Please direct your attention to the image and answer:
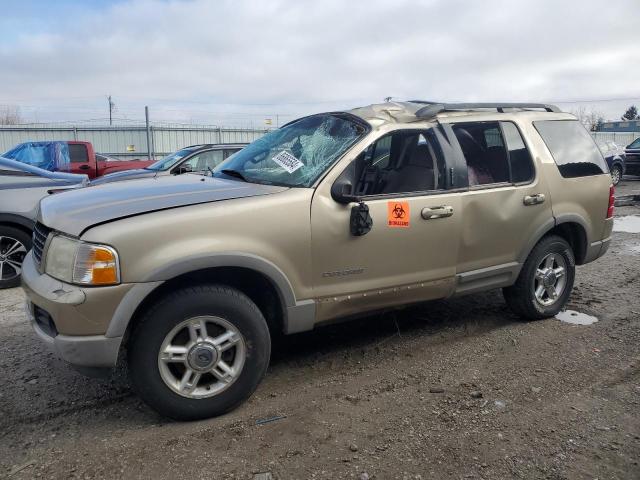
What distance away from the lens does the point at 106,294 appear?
2.82 metres

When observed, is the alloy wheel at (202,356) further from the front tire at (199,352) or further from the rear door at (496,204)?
the rear door at (496,204)

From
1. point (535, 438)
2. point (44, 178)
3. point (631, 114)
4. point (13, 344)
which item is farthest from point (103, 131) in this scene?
point (631, 114)

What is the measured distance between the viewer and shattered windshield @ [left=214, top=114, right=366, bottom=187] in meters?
3.65

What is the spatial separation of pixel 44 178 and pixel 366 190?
448 centimetres

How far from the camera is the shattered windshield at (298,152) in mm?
3652

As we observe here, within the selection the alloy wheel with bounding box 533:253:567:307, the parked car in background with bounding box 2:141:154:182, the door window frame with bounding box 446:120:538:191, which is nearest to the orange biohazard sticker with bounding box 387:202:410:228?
the door window frame with bounding box 446:120:538:191

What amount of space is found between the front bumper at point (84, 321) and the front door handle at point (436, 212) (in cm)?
204

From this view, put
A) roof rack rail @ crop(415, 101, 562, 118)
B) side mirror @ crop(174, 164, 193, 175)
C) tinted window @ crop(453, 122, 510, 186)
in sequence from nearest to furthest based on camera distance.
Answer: roof rack rail @ crop(415, 101, 562, 118) < tinted window @ crop(453, 122, 510, 186) < side mirror @ crop(174, 164, 193, 175)

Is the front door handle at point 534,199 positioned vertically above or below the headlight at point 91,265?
above

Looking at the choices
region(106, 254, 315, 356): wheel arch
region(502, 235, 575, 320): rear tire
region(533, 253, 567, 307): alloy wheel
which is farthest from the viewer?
region(533, 253, 567, 307): alloy wheel

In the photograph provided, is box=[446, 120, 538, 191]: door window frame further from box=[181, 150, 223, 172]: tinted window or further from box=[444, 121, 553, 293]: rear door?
box=[181, 150, 223, 172]: tinted window

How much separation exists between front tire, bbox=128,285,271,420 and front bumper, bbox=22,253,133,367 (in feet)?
0.53

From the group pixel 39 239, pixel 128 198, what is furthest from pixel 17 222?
pixel 128 198

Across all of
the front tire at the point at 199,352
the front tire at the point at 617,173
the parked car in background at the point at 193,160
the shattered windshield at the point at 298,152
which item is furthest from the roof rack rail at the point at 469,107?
the front tire at the point at 617,173
